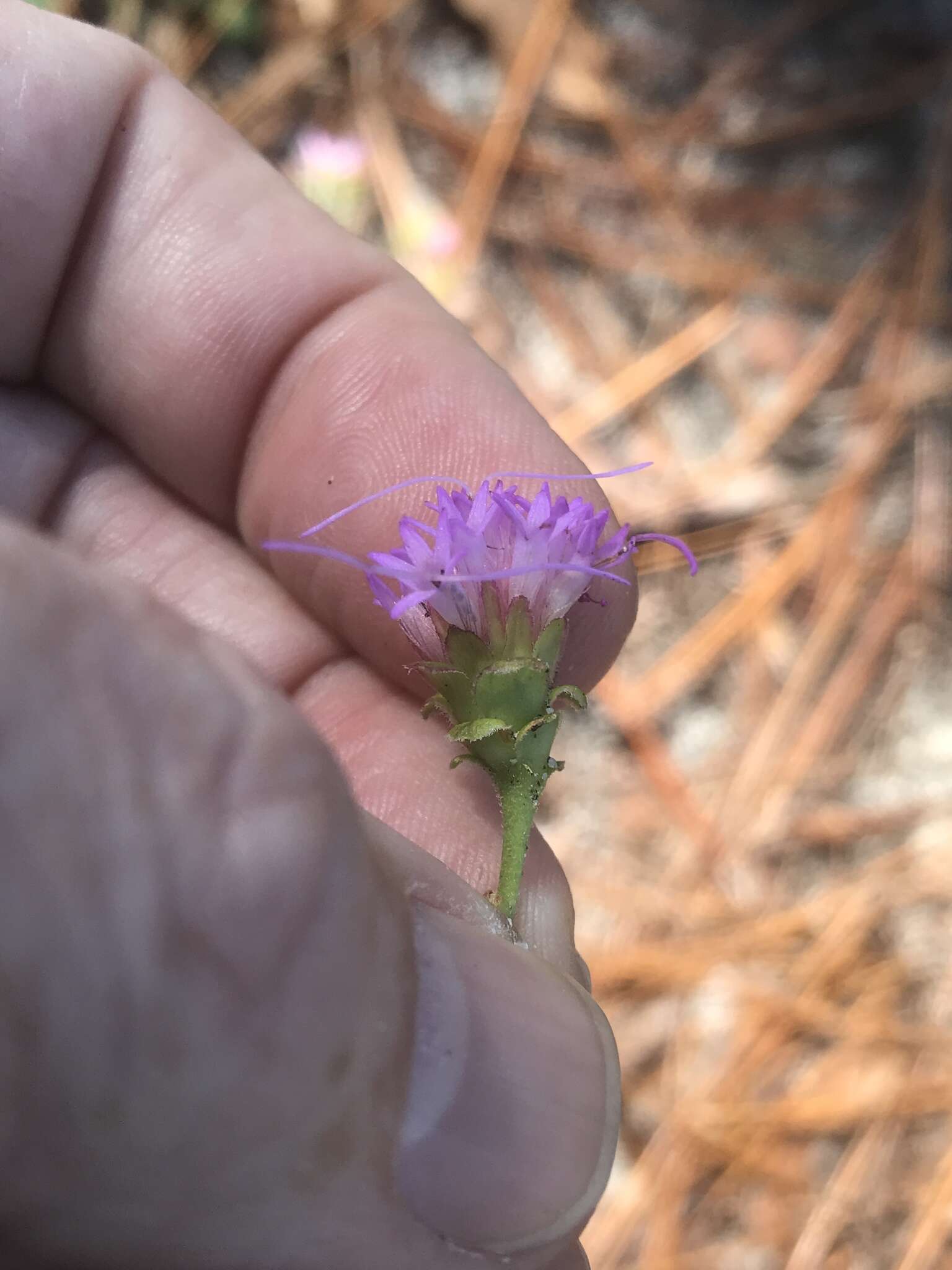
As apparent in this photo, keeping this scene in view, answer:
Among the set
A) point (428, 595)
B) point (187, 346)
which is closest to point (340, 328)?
point (187, 346)

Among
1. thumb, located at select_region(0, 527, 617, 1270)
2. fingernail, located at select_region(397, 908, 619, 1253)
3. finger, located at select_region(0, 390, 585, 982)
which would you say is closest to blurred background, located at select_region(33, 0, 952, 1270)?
finger, located at select_region(0, 390, 585, 982)

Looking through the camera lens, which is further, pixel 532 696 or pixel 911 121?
pixel 911 121

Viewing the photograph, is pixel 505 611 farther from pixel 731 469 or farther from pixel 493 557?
pixel 731 469

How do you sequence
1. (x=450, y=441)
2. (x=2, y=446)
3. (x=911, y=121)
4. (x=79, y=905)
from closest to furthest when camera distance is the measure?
(x=79, y=905) → (x=450, y=441) → (x=2, y=446) → (x=911, y=121)

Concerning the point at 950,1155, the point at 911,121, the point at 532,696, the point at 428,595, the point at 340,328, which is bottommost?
the point at 950,1155

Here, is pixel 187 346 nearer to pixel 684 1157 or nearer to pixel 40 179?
pixel 40 179

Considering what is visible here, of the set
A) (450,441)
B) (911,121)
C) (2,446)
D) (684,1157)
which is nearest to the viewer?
(450,441)

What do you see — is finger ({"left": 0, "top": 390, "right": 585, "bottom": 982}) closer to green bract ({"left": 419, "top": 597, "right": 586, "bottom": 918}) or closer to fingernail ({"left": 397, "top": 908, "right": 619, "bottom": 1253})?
green bract ({"left": 419, "top": 597, "right": 586, "bottom": 918})
